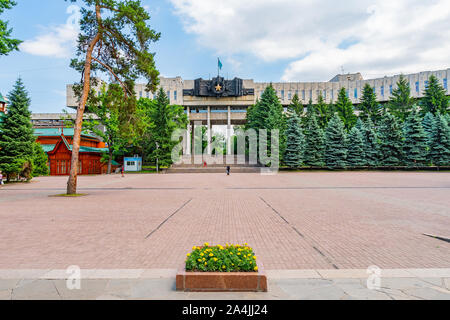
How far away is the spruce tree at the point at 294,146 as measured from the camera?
1720 inches

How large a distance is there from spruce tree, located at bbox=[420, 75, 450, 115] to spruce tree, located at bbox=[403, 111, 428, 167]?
10618 millimetres

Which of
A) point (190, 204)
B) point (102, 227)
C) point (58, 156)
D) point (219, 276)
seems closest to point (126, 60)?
point (190, 204)

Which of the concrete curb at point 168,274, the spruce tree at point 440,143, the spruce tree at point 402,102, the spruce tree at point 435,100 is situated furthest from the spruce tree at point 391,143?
the concrete curb at point 168,274

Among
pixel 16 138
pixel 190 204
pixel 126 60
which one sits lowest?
pixel 190 204

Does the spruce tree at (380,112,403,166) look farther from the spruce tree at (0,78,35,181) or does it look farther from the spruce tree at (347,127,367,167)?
the spruce tree at (0,78,35,181)

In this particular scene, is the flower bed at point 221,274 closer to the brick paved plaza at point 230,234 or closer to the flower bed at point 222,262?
the flower bed at point 222,262

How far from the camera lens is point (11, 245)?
243 inches

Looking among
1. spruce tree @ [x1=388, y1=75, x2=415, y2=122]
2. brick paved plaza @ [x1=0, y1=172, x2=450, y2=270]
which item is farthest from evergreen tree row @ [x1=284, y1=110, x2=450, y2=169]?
brick paved plaza @ [x1=0, y1=172, x2=450, y2=270]

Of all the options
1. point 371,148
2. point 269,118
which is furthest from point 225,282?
point 371,148

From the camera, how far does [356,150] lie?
44.2 metres

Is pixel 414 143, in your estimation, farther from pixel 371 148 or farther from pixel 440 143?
pixel 371 148

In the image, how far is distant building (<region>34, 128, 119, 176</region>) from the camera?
41781mm
